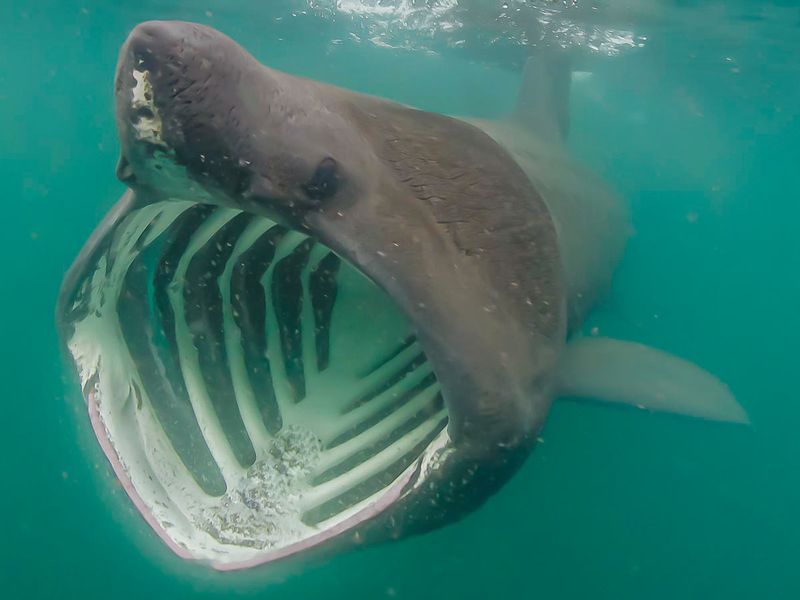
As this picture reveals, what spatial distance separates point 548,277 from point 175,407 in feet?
5.55

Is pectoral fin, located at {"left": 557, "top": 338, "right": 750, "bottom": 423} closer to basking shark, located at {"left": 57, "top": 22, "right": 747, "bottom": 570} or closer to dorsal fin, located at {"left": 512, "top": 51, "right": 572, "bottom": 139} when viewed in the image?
basking shark, located at {"left": 57, "top": 22, "right": 747, "bottom": 570}

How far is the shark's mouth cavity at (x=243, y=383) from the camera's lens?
94.0 inches

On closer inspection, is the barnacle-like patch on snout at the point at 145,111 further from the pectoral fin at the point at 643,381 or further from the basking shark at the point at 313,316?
the pectoral fin at the point at 643,381

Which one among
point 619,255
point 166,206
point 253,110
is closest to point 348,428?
point 166,206

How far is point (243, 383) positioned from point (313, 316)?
0.62m

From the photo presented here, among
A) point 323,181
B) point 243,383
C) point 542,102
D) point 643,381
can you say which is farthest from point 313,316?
point 542,102

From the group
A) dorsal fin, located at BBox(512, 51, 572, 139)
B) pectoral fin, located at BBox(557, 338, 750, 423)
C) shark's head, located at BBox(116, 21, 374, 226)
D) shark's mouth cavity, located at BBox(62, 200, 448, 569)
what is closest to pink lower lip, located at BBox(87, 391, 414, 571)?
shark's mouth cavity, located at BBox(62, 200, 448, 569)

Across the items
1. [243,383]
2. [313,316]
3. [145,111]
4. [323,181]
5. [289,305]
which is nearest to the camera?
[145,111]

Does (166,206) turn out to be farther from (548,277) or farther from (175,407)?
(548,277)

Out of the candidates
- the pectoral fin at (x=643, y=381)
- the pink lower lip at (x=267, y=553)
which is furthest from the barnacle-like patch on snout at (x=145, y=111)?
the pectoral fin at (x=643, y=381)

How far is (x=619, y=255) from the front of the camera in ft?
18.1

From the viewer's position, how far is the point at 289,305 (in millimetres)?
3539

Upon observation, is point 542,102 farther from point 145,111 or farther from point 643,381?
point 145,111

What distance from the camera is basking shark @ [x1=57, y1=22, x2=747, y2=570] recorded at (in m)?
1.86
